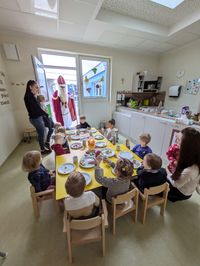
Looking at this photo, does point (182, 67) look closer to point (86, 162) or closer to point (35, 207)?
point (86, 162)

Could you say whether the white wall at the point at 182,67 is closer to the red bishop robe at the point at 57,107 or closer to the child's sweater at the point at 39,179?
the red bishop robe at the point at 57,107

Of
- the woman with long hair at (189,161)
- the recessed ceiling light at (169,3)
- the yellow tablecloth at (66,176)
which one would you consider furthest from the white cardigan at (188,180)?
the recessed ceiling light at (169,3)

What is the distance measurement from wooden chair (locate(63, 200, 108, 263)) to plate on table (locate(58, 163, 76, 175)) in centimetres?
41

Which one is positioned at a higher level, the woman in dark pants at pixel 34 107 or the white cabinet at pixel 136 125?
the woman in dark pants at pixel 34 107

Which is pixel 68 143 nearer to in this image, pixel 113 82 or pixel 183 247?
pixel 183 247

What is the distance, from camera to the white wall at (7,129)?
251 centimetres

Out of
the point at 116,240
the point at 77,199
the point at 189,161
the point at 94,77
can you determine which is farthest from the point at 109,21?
the point at 116,240

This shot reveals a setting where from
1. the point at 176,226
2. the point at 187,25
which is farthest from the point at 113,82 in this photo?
the point at 176,226

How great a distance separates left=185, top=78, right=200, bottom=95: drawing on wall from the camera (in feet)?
10.8

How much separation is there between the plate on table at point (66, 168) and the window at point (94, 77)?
3088 millimetres

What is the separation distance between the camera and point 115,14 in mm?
2445

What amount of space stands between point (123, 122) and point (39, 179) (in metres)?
3.09

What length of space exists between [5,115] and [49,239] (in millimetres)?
2723

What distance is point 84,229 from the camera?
945 mm
